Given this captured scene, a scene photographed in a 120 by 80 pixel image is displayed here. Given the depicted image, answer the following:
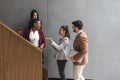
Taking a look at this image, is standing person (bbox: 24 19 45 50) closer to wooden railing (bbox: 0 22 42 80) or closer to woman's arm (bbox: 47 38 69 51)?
woman's arm (bbox: 47 38 69 51)

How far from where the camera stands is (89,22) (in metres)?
5.29

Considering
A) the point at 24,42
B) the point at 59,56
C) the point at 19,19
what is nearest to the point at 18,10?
the point at 19,19

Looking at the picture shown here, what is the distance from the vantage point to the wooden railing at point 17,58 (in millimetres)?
2695

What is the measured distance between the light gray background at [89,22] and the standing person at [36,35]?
450mm

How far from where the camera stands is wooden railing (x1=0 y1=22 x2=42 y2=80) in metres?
2.70

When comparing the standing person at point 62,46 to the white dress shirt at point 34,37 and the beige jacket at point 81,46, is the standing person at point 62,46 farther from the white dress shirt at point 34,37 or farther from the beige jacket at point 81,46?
the beige jacket at point 81,46

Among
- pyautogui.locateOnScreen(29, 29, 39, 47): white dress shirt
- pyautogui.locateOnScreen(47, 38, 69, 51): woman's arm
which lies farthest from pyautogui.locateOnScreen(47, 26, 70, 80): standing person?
pyautogui.locateOnScreen(29, 29, 39, 47): white dress shirt

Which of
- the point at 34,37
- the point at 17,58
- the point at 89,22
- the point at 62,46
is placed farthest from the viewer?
the point at 89,22

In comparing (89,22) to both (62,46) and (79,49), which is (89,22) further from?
(79,49)

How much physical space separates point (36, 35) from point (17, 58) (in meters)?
2.11

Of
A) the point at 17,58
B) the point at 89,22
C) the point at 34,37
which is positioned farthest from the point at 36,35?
the point at 17,58

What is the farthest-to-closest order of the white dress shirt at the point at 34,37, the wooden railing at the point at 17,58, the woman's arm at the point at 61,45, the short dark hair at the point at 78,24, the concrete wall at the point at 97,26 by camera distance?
the concrete wall at the point at 97,26 → the white dress shirt at the point at 34,37 → the woman's arm at the point at 61,45 → the short dark hair at the point at 78,24 → the wooden railing at the point at 17,58

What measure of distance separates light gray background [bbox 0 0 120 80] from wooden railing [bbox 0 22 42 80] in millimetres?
2608

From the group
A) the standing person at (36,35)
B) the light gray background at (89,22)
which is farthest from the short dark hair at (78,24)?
the light gray background at (89,22)
